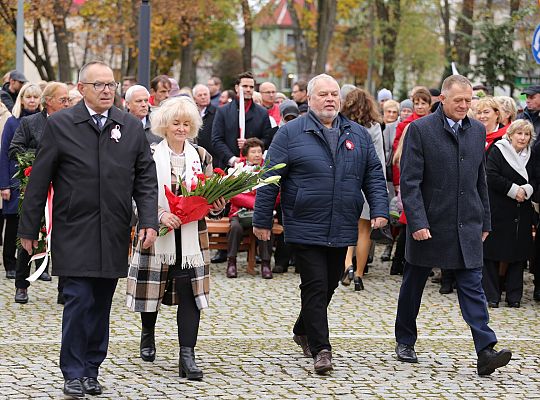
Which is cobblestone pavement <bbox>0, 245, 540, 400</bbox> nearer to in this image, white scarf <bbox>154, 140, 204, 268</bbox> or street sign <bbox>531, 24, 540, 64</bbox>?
white scarf <bbox>154, 140, 204, 268</bbox>

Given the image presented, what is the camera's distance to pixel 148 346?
9078 mm

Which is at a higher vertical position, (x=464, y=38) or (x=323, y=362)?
(x=464, y=38)

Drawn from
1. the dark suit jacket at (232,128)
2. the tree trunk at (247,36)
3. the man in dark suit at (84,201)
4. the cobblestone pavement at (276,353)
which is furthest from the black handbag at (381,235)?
the tree trunk at (247,36)

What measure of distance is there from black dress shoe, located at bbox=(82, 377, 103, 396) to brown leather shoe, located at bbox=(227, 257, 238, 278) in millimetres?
5940

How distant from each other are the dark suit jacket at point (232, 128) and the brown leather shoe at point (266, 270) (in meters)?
1.81

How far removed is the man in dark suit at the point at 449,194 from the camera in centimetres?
902

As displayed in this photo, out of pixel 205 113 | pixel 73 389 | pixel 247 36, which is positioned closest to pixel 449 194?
pixel 73 389

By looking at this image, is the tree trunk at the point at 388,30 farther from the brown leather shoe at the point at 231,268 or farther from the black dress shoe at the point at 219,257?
the brown leather shoe at the point at 231,268

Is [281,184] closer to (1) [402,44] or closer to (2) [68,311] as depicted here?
(2) [68,311]

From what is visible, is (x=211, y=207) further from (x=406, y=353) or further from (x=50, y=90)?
(x=50, y=90)

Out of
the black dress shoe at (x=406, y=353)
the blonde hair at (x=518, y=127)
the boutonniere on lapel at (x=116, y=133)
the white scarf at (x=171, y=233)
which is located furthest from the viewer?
the blonde hair at (x=518, y=127)

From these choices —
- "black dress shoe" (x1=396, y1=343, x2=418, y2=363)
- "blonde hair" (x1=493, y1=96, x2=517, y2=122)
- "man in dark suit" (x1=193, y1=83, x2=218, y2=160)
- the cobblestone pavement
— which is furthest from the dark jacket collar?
"man in dark suit" (x1=193, y1=83, x2=218, y2=160)

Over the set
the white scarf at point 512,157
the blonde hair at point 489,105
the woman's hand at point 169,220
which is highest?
the blonde hair at point 489,105

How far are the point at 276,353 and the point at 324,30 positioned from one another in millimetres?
27608
